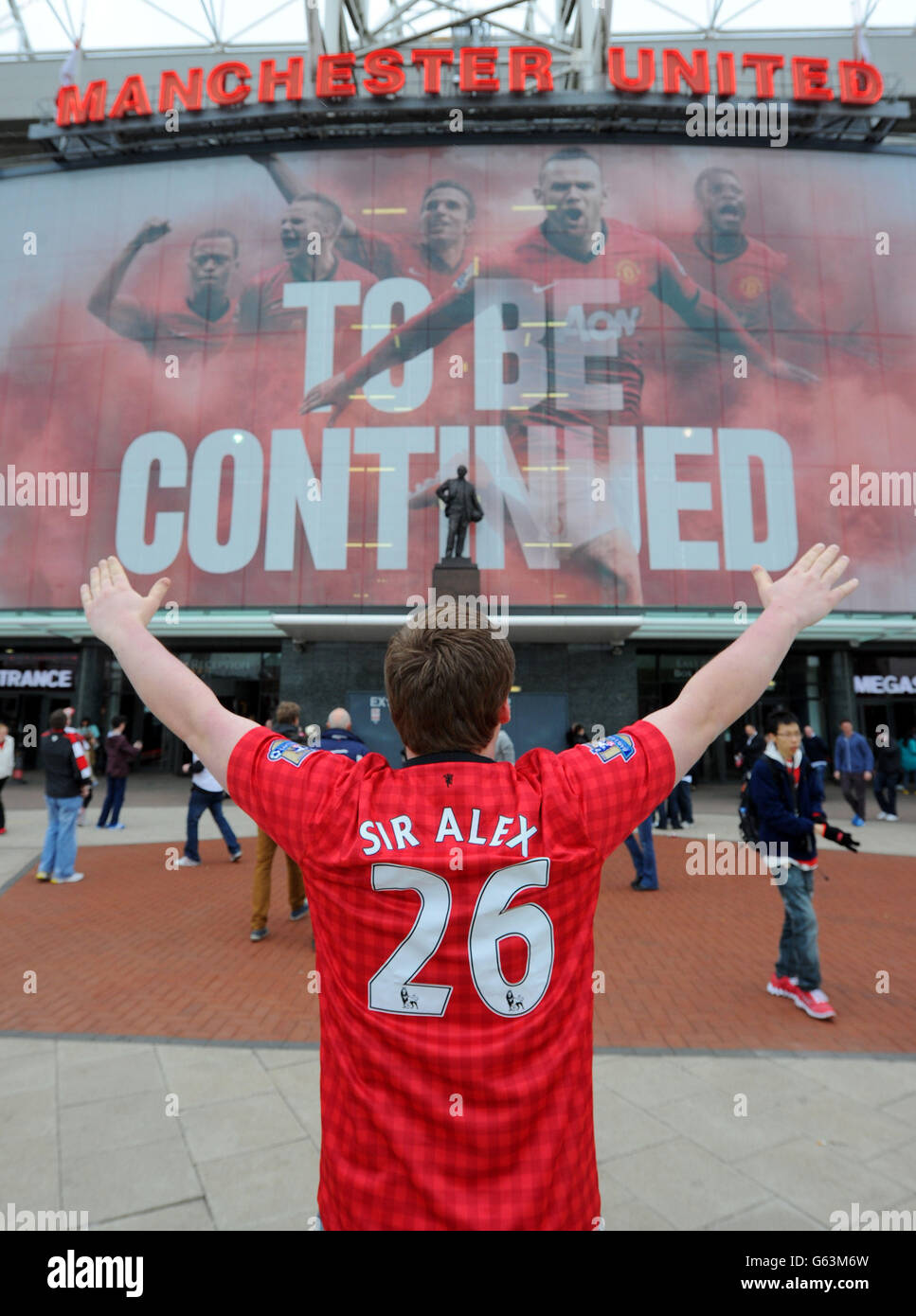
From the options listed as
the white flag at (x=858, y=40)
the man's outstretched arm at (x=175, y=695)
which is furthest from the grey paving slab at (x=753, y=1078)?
the white flag at (x=858, y=40)

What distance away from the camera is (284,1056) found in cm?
437

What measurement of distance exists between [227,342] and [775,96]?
20.7 m

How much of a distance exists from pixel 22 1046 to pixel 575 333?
23.2 m

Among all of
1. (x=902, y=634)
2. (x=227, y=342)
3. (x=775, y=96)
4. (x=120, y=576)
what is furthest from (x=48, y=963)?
(x=775, y=96)

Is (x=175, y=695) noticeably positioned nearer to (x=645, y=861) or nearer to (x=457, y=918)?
(x=457, y=918)

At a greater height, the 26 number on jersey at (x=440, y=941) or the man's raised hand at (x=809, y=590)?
the man's raised hand at (x=809, y=590)

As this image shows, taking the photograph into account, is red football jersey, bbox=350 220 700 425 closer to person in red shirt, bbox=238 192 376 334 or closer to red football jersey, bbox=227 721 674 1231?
person in red shirt, bbox=238 192 376 334

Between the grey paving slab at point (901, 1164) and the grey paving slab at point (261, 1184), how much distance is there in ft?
8.57

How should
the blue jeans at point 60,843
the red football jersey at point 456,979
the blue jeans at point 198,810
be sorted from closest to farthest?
the red football jersey at point 456,979 → the blue jeans at point 60,843 → the blue jeans at point 198,810

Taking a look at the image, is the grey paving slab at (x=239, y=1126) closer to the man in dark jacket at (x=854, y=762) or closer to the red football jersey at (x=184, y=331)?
the man in dark jacket at (x=854, y=762)

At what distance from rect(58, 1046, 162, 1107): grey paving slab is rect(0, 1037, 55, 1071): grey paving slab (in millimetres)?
373

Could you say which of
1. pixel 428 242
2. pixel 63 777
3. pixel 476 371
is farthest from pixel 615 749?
pixel 428 242

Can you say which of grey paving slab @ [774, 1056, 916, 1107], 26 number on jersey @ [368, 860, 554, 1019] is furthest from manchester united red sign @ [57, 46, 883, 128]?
26 number on jersey @ [368, 860, 554, 1019]

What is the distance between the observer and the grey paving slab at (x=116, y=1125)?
3.45 m
